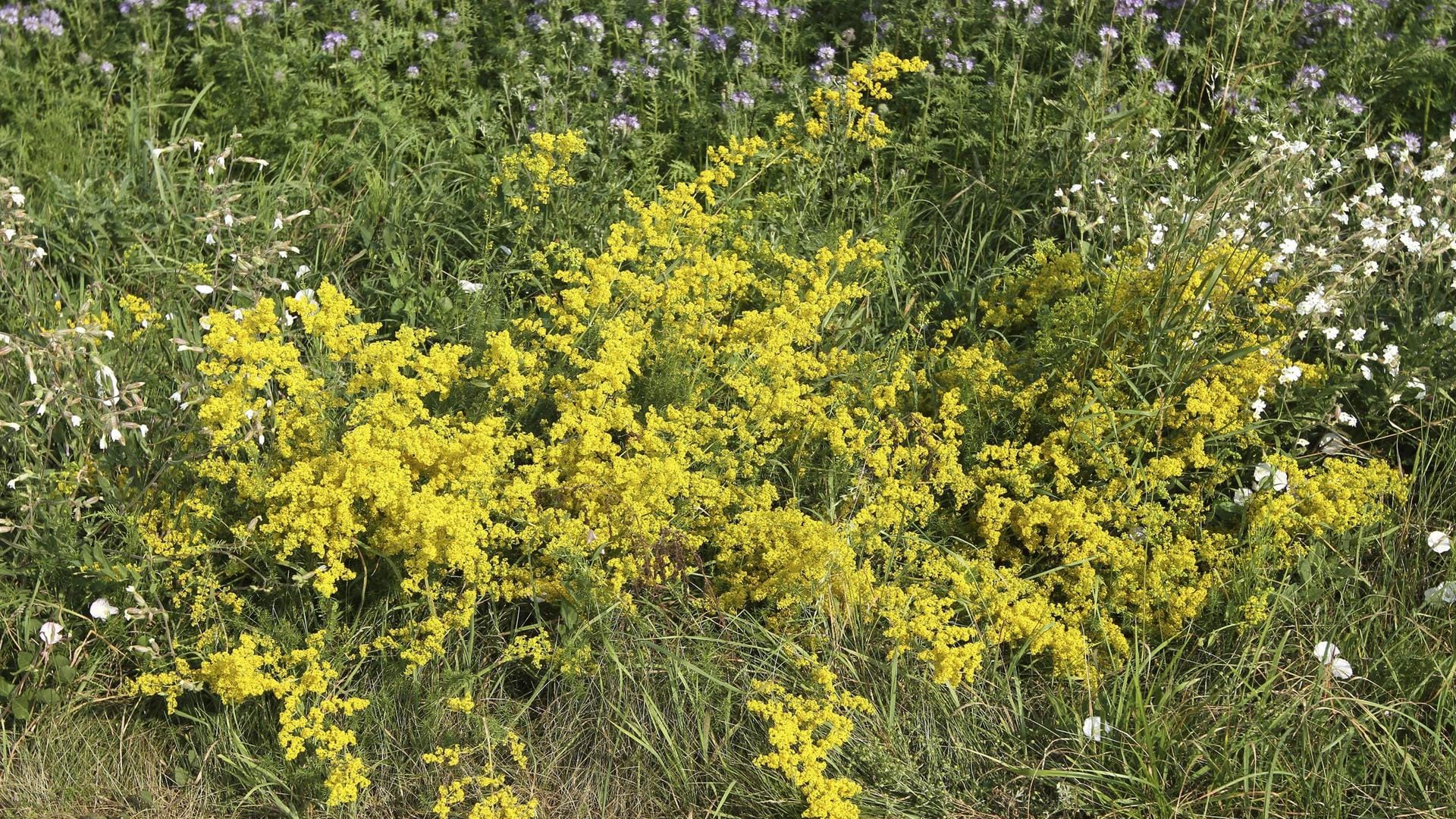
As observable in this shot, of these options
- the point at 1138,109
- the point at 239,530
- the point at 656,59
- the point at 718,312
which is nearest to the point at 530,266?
the point at 718,312

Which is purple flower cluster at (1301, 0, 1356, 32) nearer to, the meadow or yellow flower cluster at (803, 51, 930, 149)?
the meadow

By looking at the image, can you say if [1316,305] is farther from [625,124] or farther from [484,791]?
[484,791]

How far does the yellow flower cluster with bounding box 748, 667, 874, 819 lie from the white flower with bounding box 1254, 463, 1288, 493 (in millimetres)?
1244

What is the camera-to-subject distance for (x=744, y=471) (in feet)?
11.4

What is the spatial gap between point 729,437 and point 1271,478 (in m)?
1.38

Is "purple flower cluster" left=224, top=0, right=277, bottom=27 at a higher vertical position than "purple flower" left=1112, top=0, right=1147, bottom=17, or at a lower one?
lower

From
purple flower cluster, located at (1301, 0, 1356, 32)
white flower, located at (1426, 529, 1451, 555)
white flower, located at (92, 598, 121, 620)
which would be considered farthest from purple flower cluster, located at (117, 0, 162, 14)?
white flower, located at (1426, 529, 1451, 555)

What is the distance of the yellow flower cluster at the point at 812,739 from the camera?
285cm

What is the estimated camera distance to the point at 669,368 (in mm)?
3625

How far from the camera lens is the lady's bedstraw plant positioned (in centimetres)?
314

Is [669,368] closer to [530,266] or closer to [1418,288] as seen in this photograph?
[530,266]

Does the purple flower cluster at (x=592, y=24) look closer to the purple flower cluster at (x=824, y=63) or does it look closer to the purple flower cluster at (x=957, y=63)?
the purple flower cluster at (x=824, y=63)

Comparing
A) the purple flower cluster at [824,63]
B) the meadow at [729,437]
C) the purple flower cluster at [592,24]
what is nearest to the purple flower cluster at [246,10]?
the meadow at [729,437]

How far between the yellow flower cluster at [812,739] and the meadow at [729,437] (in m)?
0.01
